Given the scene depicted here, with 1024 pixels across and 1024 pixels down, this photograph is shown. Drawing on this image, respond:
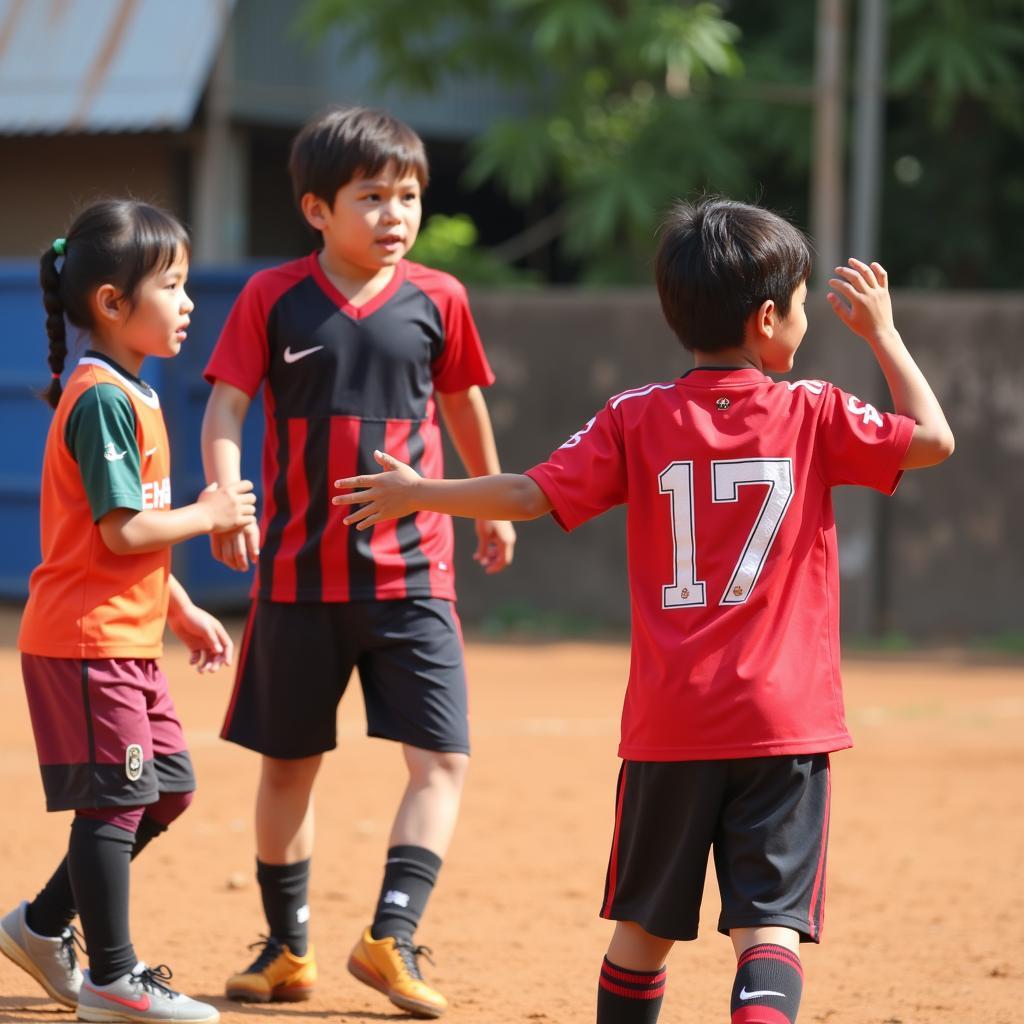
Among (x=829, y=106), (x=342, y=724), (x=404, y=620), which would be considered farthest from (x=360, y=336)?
(x=829, y=106)

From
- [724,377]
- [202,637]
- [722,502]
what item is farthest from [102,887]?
[724,377]

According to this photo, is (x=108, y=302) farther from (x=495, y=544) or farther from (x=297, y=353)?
(x=495, y=544)

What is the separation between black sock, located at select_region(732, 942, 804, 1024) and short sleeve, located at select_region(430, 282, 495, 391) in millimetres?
1668

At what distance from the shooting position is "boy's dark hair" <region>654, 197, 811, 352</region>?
9.67ft

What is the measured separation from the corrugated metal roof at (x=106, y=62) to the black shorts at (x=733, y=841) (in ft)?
38.8

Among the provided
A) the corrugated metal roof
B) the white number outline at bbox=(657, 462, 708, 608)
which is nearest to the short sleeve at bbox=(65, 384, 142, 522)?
the white number outline at bbox=(657, 462, 708, 608)

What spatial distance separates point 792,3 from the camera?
14.0 meters

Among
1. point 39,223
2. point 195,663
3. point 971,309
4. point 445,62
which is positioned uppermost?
point 445,62

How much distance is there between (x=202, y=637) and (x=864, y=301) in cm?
161

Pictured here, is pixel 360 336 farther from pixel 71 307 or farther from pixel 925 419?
pixel 925 419

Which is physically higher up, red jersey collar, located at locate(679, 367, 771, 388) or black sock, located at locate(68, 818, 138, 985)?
red jersey collar, located at locate(679, 367, 771, 388)

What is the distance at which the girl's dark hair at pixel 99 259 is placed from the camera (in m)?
3.55

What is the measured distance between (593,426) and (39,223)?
549 inches

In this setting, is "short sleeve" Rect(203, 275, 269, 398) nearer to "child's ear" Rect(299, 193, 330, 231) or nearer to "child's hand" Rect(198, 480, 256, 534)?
"child's ear" Rect(299, 193, 330, 231)
